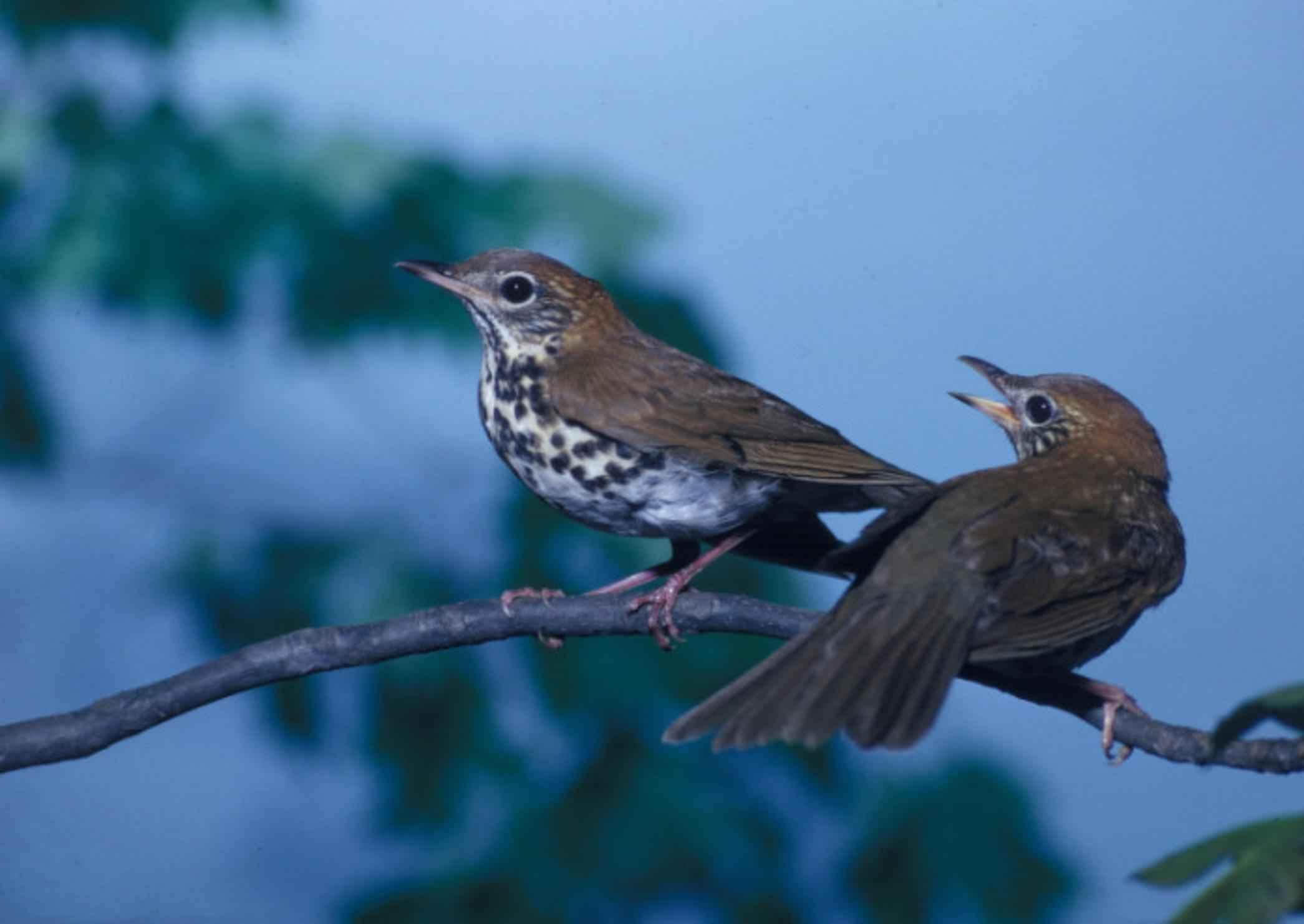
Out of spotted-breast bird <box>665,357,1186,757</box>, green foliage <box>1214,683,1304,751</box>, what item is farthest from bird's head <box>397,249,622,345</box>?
green foliage <box>1214,683,1304,751</box>

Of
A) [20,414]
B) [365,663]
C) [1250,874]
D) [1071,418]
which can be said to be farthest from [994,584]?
[20,414]

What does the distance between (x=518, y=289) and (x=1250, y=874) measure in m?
1.42

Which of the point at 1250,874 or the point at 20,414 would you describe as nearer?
the point at 1250,874

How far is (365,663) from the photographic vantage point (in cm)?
169

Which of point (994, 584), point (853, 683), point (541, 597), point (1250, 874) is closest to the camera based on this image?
point (1250, 874)

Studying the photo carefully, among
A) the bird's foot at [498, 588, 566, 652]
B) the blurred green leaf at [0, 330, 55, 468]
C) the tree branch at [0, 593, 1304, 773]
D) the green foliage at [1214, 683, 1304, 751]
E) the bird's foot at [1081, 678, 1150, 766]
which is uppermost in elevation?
the blurred green leaf at [0, 330, 55, 468]

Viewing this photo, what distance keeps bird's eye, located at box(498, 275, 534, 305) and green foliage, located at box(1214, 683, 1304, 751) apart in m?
1.32

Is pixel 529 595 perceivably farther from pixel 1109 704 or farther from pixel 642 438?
pixel 1109 704

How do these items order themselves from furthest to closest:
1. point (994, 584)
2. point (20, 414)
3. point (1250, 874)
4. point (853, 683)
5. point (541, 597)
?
point (20, 414), point (541, 597), point (994, 584), point (853, 683), point (1250, 874)

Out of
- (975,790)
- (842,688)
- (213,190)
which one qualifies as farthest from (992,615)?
(213,190)

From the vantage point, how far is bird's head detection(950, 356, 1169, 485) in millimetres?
1889

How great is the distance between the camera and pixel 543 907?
3.31m

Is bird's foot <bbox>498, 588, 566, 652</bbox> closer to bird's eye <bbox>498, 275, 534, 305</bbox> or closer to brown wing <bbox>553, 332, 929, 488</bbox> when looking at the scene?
brown wing <bbox>553, 332, 929, 488</bbox>

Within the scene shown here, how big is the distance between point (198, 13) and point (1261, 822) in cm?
296
